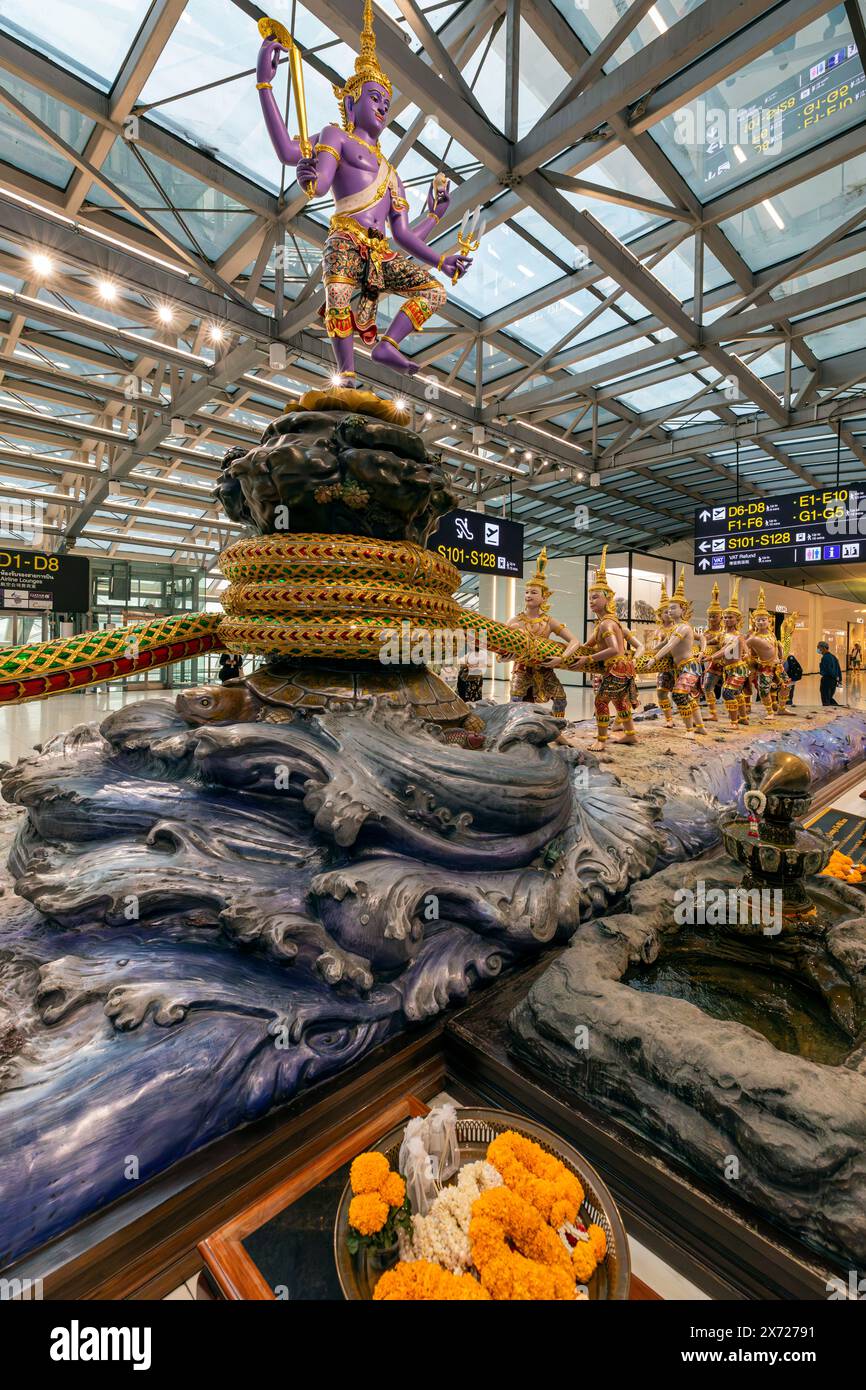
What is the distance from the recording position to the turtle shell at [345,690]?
1614 mm

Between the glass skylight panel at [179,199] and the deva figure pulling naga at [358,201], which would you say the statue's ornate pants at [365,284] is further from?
the glass skylight panel at [179,199]

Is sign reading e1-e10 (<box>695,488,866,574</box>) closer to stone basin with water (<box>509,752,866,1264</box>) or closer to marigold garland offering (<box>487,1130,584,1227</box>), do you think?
stone basin with water (<box>509,752,866,1264</box>)

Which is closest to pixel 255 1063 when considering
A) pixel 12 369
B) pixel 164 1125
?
pixel 164 1125

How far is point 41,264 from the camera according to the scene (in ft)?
15.6

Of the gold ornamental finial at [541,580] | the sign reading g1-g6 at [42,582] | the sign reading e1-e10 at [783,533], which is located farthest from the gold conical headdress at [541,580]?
the sign reading g1-g6 at [42,582]

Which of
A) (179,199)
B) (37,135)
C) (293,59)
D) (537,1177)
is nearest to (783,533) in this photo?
(179,199)

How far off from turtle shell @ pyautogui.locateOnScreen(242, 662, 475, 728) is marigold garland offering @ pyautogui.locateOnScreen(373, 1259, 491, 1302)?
111 cm

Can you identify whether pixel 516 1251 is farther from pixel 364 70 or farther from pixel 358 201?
pixel 364 70

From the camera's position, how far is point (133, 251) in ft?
17.2

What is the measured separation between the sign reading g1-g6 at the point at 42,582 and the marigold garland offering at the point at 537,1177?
29.6ft

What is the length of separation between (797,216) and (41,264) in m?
6.51

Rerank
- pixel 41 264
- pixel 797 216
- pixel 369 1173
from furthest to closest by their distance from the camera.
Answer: pixel 797 216 → pixel 41 264 → pixel 369 1173
